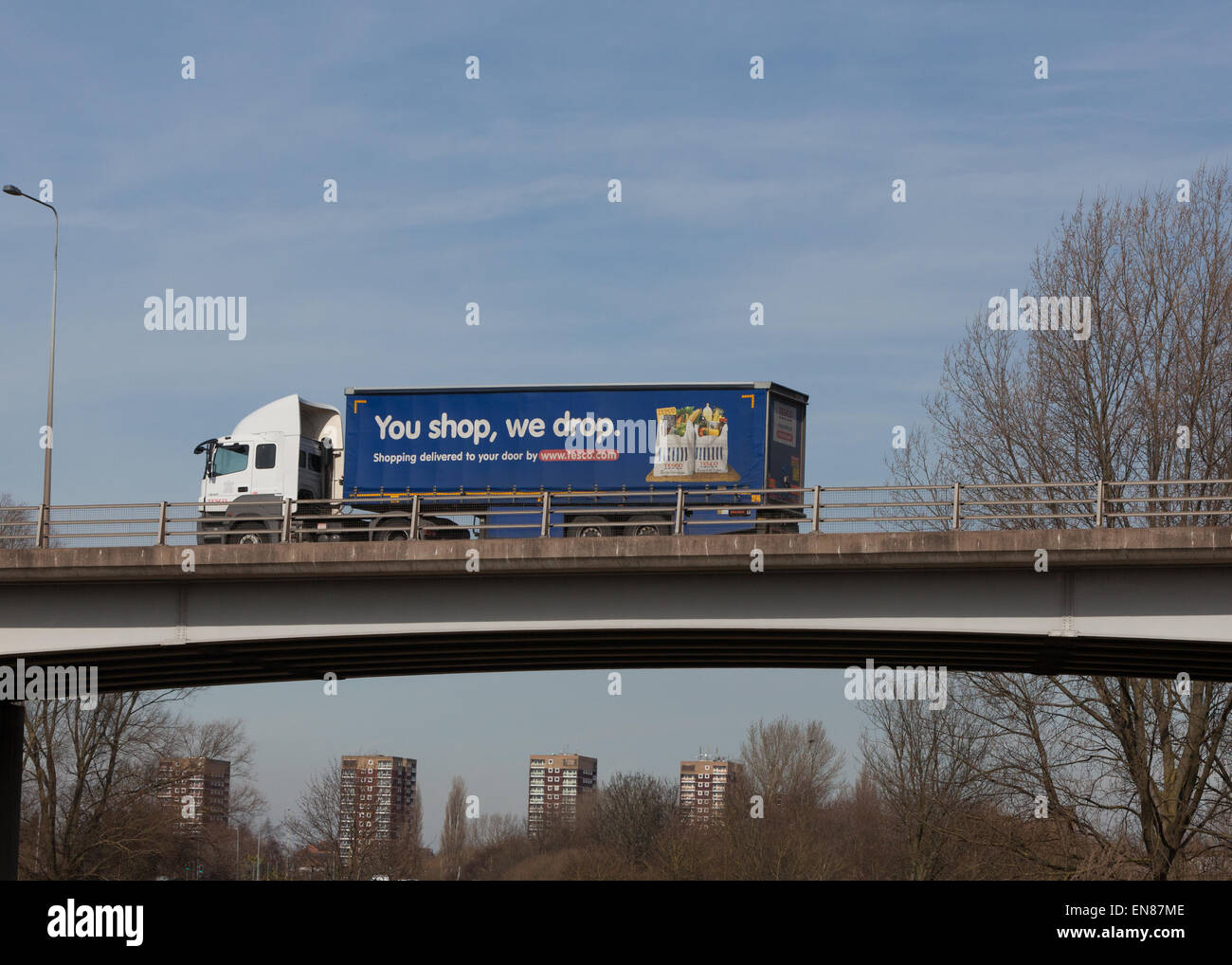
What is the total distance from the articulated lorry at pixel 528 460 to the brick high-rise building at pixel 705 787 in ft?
145

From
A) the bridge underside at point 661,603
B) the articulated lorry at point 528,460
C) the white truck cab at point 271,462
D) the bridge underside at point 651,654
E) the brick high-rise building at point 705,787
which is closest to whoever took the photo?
the bridge underside at point 661,603

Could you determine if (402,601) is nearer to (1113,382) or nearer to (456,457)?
(456,457)

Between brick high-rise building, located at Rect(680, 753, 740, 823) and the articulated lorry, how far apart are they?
4423cm

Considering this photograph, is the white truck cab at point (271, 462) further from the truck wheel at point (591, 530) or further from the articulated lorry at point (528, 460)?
the truck wheel at point (591, 530)

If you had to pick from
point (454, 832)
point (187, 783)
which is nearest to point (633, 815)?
point (454, 832)

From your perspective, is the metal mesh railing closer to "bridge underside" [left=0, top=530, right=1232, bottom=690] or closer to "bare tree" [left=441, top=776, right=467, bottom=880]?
"bridge underside" [left=0, top=530, right=1232, bottom=690]

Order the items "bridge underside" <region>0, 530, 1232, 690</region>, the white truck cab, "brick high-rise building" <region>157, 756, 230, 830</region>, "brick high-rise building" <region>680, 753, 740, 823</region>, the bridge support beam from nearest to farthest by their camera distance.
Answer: "bridge underside" <region>0, 530, 1232, 690</region> → the bridge support beam → the white truck cab → "brick high-rise building" <region>157, 756, 230, 830</region> → "brick high-rise building" <region>680, 753, 740, 823</region>

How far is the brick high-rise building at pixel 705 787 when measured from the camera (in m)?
79.2

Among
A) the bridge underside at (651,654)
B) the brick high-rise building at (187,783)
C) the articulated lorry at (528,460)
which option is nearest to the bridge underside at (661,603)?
the bridge underside at (651,654)

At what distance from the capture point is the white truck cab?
33469mm

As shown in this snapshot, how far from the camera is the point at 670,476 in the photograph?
97.7 ft

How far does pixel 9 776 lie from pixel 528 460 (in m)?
13.0

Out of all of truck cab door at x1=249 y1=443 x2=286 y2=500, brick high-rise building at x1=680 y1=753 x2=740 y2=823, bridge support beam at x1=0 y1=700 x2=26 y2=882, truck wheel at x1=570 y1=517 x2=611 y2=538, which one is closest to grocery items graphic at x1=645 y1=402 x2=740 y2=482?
truck wheel at x1=570 y1=517 x2=611 y2=538
